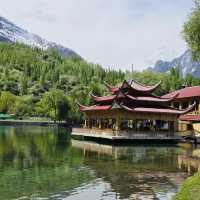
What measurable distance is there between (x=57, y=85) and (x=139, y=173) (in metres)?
144

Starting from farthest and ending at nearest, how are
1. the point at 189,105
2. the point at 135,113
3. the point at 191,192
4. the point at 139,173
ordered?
the point at 189,105, the point at 135,113, the point at 139,173, the point at 191,192

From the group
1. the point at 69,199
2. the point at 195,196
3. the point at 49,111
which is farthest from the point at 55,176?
the point at 49,111

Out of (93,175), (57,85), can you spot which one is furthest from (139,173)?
(57,85)

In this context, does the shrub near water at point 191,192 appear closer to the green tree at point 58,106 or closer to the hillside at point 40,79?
the green tree at point 58,106

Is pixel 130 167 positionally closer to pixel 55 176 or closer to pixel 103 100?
pixel 55 176

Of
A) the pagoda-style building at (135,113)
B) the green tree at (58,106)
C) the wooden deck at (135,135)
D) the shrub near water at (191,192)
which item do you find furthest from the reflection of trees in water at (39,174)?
the green tree at (58,106)

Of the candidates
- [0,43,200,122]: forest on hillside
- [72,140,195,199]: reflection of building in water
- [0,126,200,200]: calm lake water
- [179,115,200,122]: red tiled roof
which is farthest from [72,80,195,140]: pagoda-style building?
[0,43,200,122]: forest on hillside

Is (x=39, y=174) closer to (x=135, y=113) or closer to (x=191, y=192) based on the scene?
(x=191, y=192)

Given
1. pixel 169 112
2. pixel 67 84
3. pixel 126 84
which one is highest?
pixel 67 84

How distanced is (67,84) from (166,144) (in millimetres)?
121208

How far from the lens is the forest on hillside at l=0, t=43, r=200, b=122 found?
105312mm

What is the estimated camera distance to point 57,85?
16838cm

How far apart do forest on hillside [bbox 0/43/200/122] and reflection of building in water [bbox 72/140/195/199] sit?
52776mm

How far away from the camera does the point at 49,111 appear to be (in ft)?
366
